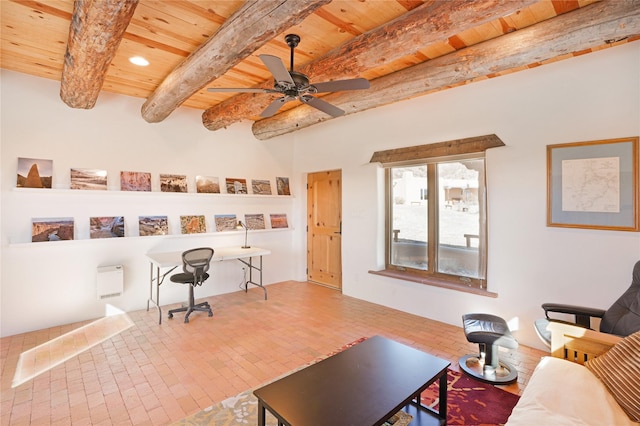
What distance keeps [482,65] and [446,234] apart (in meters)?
2.05

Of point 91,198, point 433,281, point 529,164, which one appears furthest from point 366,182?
point 91,198

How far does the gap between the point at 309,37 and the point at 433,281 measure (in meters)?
3.14

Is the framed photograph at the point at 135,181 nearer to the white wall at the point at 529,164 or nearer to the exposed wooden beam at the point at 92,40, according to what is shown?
the exposed wooden beam at the point at 92,40

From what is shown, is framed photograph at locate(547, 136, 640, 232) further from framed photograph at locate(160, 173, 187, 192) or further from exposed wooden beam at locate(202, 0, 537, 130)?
framed photograph at locate(160, 173, 187, 192)

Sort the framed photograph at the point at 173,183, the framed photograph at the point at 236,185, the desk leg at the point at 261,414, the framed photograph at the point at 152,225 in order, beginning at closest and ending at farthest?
the desk leg at the point at 261,414 → the framed photograph at the point at 152,225 → the framed photograph at the point at 173,183 → the framed photograph at the point at 236,185

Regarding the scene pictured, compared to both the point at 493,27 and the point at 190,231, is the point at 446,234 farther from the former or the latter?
the point at 190,231

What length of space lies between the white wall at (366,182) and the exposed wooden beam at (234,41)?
1366 millimetres

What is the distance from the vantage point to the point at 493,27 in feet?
8.32

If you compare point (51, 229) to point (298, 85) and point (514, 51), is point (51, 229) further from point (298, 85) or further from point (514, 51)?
point (514, 51)

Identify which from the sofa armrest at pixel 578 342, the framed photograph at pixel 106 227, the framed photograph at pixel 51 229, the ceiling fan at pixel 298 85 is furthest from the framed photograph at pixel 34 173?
the sofa armrest at pixel 578 342

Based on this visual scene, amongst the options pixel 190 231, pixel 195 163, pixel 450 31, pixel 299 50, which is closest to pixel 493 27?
pixel 450 31

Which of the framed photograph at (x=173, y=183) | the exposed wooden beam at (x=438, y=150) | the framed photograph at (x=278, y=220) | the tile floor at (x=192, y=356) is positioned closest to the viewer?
the tile floor at (x=192, y=356)

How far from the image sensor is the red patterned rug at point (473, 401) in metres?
2.15

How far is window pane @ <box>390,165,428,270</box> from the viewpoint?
4.27 meters
